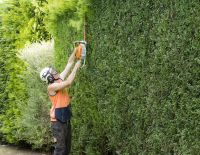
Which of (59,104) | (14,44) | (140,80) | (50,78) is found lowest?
(59,104)

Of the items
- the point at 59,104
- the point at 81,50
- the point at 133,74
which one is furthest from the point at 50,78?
the point at 133,74

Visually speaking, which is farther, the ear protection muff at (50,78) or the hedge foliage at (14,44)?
the hedge foliage at (14,44)

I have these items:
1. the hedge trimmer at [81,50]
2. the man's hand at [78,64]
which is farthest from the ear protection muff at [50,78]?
the hedge trimmer at [81,50]

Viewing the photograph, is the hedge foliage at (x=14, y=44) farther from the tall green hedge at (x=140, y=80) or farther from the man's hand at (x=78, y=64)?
the man's hand at (x=78, y=64)

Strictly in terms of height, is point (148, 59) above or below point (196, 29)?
below

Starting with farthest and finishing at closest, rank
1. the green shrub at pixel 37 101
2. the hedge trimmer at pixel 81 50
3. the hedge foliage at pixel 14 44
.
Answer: the hedge foliage at pixel 14 44 → the green shrub at pixel 37 101 → the hedge trimmer at pixel 81 50

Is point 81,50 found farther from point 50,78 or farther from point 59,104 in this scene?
point 59,104

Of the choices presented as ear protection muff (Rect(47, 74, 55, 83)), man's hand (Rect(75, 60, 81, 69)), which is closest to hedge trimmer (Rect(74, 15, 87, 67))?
man's hand (Rect(75, 60, 81, 69))

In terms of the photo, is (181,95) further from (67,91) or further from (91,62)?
(67,91)

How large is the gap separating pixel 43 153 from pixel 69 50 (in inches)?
116

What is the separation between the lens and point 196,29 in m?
5.75

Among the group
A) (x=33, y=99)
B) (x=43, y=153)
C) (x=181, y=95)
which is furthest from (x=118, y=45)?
(x=43, y=153)

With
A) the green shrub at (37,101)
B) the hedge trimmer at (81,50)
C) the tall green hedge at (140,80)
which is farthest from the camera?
the green shrub at (37,101)

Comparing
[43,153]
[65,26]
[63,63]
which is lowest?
[43,153]
